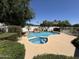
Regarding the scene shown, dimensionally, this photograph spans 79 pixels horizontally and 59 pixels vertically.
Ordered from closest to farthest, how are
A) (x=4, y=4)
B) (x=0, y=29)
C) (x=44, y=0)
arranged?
(x=4, y=4) → (x=0, y=29) → (x=44, y=0)

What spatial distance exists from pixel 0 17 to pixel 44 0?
15053mm

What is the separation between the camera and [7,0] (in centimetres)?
1848

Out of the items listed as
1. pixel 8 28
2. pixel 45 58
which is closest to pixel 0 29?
pixel 8 28

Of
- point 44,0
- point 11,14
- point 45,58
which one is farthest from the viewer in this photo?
point 44,0

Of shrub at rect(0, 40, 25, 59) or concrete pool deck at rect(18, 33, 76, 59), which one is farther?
concrete pool deck at rect(18, 33, 76, 59)

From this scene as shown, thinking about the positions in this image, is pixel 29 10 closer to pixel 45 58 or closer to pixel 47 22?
pixel 45 58

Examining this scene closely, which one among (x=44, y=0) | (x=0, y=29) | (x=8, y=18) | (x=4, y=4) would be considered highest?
(x=44, y=0)

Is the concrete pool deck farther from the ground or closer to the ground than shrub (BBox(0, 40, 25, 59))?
closer to the ground

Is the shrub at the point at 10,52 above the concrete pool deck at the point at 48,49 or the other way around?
above

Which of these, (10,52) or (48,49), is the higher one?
(10,52)

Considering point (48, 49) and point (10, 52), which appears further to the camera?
point (48, 49)

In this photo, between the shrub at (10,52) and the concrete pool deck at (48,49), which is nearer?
the shrub at (10,52)

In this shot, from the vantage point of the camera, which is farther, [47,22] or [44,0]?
[47,22]

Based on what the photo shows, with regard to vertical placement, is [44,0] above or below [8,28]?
above
